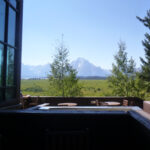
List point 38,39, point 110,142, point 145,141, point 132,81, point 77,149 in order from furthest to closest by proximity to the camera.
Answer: point 38,39, point 132,81, point 110,142, point 77,149, point 145,141

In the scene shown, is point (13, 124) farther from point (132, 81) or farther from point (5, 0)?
point (132, 81)

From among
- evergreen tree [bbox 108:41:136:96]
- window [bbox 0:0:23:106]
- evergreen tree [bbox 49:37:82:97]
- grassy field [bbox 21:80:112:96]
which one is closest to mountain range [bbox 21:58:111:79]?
evergreen tree [bbox 49:37:82:97]

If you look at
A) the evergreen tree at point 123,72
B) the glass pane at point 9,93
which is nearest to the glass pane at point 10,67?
the glass pane at point 9,93

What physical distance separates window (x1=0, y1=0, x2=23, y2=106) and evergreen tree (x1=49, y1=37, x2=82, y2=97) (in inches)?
253

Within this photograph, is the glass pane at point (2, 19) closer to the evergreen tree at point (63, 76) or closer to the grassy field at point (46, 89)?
the evergreen tree at point (63, 76)

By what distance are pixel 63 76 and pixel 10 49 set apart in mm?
7218

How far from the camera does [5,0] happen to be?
13.0 ft

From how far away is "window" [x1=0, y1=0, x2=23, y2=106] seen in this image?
389 centimetres

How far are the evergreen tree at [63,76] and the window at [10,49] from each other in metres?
6.44

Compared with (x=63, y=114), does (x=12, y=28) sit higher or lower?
higher

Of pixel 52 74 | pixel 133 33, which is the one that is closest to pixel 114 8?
pixel 133 33

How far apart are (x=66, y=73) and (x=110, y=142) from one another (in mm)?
9292

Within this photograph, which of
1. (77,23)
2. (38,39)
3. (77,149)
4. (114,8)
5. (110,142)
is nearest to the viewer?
(77,149)

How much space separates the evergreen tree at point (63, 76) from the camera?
11.3 m
